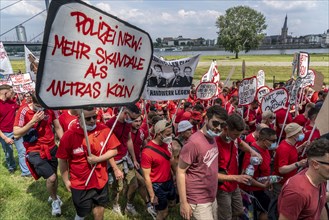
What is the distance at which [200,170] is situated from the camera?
3359 mm

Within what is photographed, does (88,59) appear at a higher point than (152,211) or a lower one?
higher

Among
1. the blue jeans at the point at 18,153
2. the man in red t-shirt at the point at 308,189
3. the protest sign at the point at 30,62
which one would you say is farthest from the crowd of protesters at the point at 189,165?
the protest sign at the point at 30,62

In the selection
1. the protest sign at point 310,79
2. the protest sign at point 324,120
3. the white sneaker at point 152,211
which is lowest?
the white sneaker at point 152,211

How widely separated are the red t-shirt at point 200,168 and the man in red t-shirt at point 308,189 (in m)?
1.00

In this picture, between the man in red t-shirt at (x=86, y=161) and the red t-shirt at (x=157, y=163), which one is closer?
the man in red t-shirt at (x=86, y=161)

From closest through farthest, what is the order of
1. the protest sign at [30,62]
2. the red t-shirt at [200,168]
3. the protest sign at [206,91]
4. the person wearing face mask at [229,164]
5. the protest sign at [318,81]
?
the red t-shirt at [200,168], the person wearing face mask at [229,164], the protest sign at [206,91], the protest sign at [30,62], the protest sign at [318,81]

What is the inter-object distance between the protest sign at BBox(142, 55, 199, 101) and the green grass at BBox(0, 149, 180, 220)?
2067 millimetres

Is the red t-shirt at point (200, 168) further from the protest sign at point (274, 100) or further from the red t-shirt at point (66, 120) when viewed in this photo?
the protest sign at point (274, 100)

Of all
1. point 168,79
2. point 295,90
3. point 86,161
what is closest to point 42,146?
point 86,161

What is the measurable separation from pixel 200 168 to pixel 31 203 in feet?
12.0

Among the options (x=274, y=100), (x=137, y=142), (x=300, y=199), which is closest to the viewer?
(x=300, y=199)

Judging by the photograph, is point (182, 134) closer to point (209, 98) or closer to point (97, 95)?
point (97, 95)

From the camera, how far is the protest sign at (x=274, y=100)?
640 cm

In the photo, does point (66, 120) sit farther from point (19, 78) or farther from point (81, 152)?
point (19, 78)
